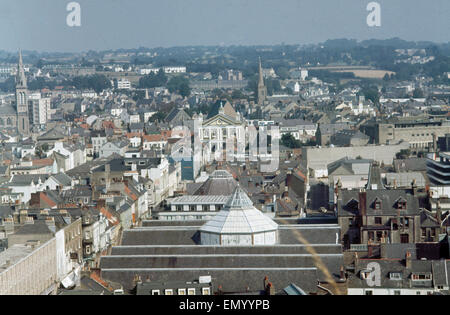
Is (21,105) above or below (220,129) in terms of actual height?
above

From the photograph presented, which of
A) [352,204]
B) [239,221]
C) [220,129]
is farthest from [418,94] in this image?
[239,221]

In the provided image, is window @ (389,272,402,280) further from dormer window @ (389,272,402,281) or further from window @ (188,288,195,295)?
window @ (188,288,195,295)

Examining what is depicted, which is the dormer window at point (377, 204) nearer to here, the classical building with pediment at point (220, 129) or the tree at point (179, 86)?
the classical building with pediment at point (220, 129)

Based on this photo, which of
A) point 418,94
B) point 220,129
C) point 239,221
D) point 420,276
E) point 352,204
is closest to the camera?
point 420,276

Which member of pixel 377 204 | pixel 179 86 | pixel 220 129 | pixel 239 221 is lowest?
pixel 220 129

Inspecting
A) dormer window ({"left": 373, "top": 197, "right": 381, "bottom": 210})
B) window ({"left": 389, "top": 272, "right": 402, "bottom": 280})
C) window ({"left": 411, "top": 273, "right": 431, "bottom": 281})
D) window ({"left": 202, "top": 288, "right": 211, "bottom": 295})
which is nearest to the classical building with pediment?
dormer window ({"left": 373, "top": 197, "right": 381, "bottom": 210})

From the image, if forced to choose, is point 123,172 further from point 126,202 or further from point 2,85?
point 2,85

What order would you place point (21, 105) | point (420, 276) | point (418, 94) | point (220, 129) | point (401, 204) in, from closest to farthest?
point (420, 276), point (401, 204), point (220, 129), point (21, 105), point (418, 94)

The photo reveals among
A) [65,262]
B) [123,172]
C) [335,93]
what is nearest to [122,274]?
[65,262]

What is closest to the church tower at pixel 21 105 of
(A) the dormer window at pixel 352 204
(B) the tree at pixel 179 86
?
(B) the tree at pixel 179 86

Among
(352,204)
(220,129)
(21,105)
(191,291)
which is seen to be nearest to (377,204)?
(352,204)

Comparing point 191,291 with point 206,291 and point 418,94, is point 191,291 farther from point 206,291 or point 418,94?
point 418,94

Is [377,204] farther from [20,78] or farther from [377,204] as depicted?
[20,78]

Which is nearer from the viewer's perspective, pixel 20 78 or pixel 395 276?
pixel 395 276
